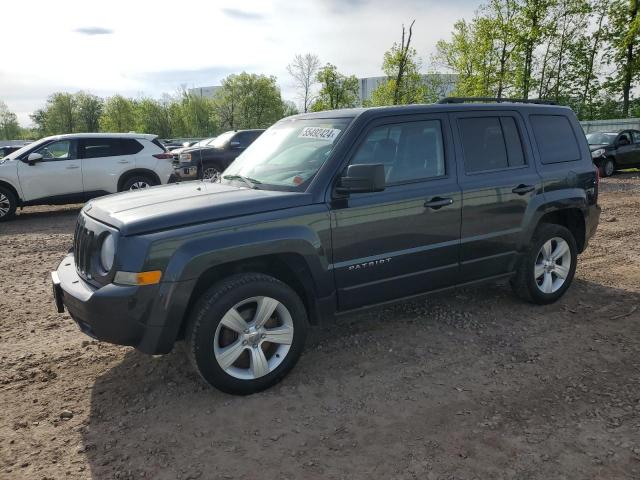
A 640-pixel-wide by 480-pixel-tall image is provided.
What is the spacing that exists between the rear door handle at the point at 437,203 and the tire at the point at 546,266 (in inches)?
46.9

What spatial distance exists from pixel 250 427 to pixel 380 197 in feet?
6.06

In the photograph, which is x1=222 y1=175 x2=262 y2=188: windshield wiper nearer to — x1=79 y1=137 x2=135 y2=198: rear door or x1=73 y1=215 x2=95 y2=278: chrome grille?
x1=73 y1=215 x2=95 y2=278: chrome grille

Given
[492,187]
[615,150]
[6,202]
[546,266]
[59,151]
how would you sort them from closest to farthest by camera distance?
[492,187] < [546,266] < [6,202] < [59,151] < [615,150]

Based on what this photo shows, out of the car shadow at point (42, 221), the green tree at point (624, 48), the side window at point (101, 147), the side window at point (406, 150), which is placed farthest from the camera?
the green tree at point (624, 48)

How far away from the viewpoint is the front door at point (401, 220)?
364 cm

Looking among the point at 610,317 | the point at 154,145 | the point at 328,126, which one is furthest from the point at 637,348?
the point at 154,145

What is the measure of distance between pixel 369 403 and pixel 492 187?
7.07ft

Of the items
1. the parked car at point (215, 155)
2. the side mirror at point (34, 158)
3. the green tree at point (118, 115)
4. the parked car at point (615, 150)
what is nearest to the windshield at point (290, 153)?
the side mirror at point (34, 158)

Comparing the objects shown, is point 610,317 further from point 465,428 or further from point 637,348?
point 465,428

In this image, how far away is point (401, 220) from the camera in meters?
3.82

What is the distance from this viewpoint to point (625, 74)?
3095cm

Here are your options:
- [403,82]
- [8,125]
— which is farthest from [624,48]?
[8,125]

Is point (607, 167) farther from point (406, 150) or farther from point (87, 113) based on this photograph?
point (87, 113)

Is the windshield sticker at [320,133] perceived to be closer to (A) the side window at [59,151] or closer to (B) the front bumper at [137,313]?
(B) the front bumper at [137,313]
